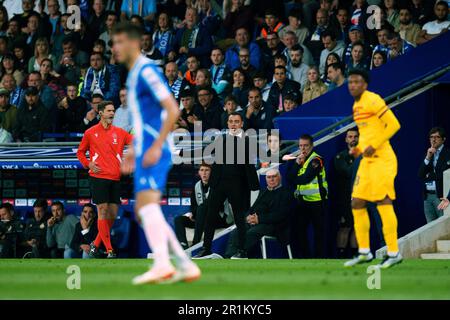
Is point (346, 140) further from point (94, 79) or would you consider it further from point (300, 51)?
point (94, 79)

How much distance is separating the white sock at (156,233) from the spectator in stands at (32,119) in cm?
1107

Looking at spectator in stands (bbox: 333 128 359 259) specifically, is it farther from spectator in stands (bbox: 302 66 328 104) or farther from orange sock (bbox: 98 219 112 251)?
orange sock (bbox: 98 219 112 251)

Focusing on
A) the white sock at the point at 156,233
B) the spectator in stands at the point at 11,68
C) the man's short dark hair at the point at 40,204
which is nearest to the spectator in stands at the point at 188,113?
the man's short dark hair at the point at 40,204

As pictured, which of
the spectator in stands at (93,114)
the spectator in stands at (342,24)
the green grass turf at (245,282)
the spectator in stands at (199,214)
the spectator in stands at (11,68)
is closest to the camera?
the green grass turf at (245,282)

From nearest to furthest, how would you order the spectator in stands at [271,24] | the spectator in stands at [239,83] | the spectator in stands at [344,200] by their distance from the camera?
the spectator in stands at [344,200], the spectator in stands at [239,83], the spectator in stands at [271,24]

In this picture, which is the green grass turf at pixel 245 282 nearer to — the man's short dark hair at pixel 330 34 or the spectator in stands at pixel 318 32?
the man's short dark hair at pixel 330 34

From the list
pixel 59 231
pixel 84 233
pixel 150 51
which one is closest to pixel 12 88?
pixel 150 51

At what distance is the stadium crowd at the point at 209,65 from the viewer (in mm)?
17375

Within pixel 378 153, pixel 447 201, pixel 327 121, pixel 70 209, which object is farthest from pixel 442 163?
pixel 70 209

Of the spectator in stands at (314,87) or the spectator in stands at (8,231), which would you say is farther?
the spectator in stands at (314,87)

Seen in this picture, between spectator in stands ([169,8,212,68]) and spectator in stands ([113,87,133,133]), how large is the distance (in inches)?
66.7

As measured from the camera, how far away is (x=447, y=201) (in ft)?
51.9

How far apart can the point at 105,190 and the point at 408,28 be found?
649cm

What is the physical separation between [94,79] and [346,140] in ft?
18.9
